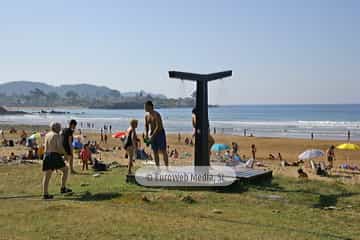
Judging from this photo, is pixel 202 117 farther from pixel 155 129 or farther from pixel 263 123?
pixel 263 123

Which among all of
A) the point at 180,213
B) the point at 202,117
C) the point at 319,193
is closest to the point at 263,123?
the point at 202,117

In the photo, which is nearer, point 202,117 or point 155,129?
point 155,129

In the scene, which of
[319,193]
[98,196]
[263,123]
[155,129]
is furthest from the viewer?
[263,123]

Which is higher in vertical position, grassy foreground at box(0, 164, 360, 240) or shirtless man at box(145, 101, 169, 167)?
shirtless man at box(145, 101, 169, 167)

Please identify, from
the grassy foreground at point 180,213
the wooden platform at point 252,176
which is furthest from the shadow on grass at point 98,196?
the wooden platform at point 252,176

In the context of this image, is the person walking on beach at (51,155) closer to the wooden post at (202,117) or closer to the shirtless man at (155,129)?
the shirtless man at (155,129)

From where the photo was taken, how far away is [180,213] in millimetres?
6492

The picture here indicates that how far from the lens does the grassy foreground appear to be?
17.7 feet

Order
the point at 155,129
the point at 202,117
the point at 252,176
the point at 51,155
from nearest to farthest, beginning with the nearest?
1. the point at 51,155
2. the point at 155,129
3. the point at 252,176
4. the point at 202,117

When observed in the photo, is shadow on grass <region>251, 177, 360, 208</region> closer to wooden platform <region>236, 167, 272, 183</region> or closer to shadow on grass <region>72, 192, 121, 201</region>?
wooden platform <region>236, 167, 272, 183</region>

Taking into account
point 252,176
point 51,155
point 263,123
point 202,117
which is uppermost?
point 202,117

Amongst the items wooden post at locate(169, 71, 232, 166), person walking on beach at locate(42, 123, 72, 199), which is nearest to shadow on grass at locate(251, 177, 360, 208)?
wooden post at locate(169, 71, 232, 166)

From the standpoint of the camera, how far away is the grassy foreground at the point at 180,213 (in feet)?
17.7

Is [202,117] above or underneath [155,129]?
above
